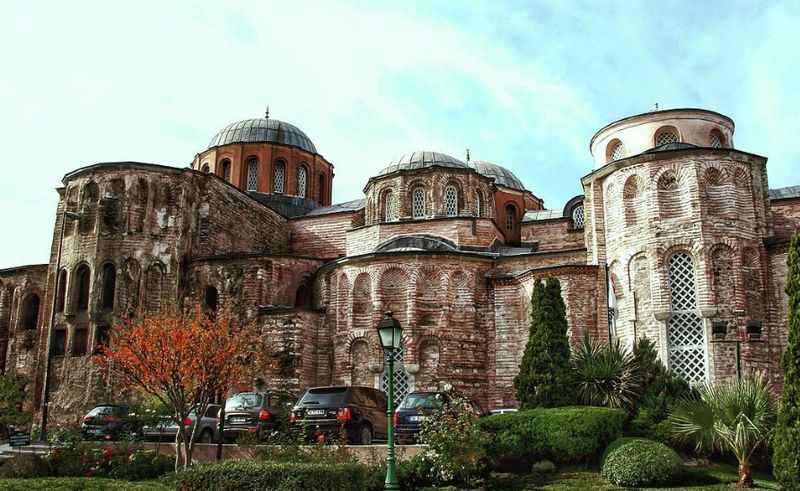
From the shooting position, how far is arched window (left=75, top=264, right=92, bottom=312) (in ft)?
99.7

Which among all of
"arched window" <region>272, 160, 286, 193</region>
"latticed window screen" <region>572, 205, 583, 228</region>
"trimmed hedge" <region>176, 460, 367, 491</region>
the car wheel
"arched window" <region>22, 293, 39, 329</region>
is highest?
"arched window" <region>272, 160, 286, 193</region>

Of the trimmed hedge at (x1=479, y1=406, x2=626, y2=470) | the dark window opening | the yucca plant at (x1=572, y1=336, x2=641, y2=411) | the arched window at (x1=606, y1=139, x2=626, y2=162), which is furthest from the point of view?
the arched window at (x1=606, y1=139, x2=626, y2=162)

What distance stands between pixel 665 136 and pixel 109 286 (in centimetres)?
2128

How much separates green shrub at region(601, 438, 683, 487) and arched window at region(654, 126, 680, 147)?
15.5m

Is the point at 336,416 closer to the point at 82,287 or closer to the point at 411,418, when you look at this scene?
the point at 411,418

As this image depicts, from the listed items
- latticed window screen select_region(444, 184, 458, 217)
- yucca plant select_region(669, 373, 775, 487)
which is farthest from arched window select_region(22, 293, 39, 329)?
yucca plant select_region(669, 373, 775, 487)

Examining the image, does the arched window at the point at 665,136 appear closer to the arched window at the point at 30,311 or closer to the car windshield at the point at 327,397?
the car windshield at the point at 327,397

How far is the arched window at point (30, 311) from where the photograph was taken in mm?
35844

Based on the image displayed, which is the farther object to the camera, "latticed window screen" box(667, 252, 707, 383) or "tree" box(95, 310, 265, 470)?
"latticed window screen" box(667, 252, 707, 383)

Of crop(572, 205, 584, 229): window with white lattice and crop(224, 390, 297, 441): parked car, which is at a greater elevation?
crop(572, 205, 584, 229): window with white lattice

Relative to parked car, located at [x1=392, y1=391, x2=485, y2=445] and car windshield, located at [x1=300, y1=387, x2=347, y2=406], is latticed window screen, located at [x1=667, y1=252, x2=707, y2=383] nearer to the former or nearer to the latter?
parked car, located at [x1=392, y1=391, x2=485, y2=445]

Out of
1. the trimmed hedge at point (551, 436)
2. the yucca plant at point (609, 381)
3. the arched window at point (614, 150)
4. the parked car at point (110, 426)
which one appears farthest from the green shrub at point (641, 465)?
the arched window at point (614, 150)

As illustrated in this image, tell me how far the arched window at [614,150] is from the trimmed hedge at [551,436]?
46.9ft

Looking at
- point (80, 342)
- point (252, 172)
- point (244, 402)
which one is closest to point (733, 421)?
point (244, 402)
